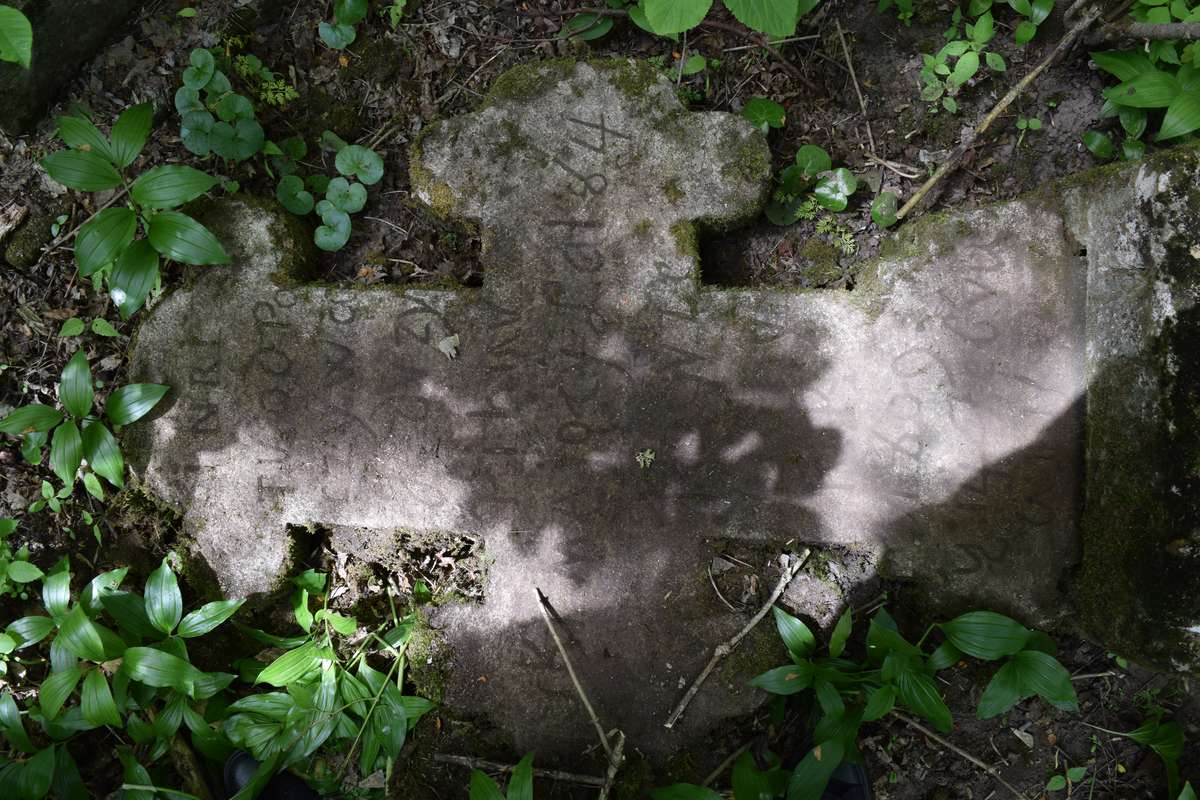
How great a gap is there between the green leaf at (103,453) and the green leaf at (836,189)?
2949 millimetres

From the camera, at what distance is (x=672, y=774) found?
2605 mm

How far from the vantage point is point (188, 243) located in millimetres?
2736

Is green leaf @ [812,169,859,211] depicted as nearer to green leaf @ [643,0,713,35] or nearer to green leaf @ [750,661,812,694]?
green leaf @ [643,0,713,35]

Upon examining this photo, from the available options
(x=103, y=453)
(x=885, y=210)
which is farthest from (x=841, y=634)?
(x=103, y=453)

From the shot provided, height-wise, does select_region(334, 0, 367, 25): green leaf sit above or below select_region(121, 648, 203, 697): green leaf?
above

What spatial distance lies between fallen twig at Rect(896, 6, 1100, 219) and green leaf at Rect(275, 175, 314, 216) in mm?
2444

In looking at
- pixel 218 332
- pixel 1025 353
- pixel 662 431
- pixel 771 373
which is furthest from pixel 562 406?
pixel 1025 353

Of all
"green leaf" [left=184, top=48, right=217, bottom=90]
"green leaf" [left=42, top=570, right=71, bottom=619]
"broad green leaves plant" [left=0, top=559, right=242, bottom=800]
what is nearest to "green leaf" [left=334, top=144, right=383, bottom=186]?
"green leaf" [left=184, top=48, right=217, bottom=90]

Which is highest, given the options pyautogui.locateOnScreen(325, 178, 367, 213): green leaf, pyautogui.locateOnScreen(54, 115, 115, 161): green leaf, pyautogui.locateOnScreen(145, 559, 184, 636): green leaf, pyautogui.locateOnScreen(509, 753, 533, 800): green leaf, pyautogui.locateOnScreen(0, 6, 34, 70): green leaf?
pyautogui.locateOnScreen(0, 6, 34, 70): green leaf

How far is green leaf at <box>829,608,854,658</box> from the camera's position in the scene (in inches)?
102

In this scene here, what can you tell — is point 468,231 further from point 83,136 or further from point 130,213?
point 83,136

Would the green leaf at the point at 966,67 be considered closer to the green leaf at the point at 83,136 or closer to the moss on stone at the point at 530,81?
the moss on stone at the point at 530,81

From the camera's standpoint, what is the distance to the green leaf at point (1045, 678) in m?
2.48

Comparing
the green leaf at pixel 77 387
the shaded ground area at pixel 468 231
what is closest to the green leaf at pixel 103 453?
the green leaf at pixel 77 387
